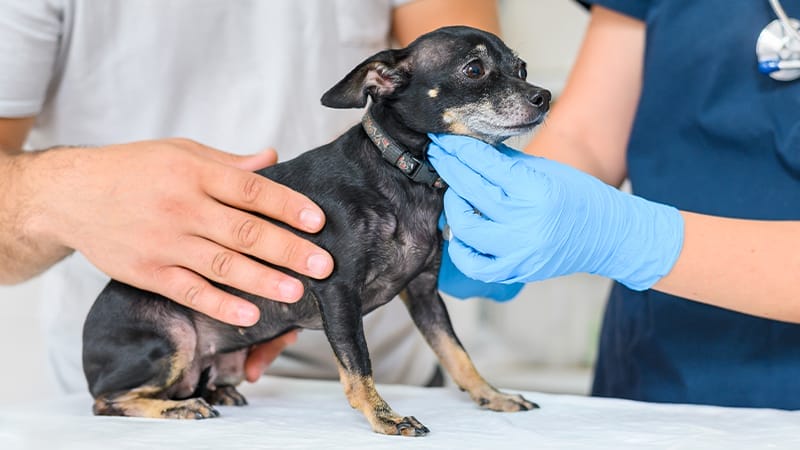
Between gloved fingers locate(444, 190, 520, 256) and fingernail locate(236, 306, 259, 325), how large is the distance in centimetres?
30

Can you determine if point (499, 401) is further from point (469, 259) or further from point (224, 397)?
point (224, 397)

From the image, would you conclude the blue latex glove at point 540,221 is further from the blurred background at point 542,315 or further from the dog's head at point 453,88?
the blurred background at point 542,315

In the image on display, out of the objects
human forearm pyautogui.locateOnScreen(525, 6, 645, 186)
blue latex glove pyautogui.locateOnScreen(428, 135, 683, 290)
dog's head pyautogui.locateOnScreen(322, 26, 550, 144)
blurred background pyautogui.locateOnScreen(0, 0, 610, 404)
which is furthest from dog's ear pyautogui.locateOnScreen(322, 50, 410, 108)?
blurred background pyautogui.locateOnScreen(0, 0, 610, 404)

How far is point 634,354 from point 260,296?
0.72 m

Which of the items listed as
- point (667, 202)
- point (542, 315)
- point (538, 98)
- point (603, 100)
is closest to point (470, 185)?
point (538, 98)

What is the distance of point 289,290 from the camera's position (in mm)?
1235

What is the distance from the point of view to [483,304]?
3.50 meters

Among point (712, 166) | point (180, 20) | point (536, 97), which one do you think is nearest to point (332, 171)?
point (536, 97)

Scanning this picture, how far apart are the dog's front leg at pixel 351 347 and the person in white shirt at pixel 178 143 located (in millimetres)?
47

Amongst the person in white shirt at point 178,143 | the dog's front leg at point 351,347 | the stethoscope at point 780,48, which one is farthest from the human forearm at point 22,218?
the stethoscope at point 780,48

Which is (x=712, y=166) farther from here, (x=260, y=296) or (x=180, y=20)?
(x=180, y=20)

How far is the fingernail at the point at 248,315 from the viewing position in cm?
127

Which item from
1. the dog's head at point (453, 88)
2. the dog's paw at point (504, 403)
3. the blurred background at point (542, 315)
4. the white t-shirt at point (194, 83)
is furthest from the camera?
the blurred background at point (542, 315)

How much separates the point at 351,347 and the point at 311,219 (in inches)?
7.1
